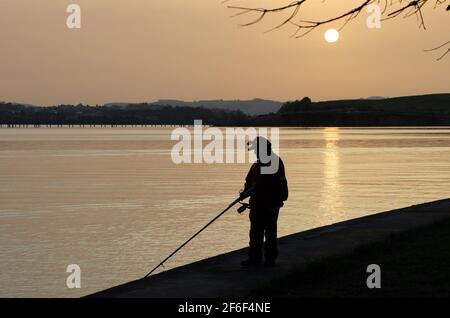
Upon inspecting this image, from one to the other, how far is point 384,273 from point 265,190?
6.99ft

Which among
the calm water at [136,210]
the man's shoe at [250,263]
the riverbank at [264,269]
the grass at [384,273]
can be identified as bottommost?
the calm water at [136,210]

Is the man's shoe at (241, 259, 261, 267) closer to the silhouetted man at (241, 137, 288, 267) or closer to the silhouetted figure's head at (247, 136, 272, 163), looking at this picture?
the silhouetted man at (241, 137, 288, 267)

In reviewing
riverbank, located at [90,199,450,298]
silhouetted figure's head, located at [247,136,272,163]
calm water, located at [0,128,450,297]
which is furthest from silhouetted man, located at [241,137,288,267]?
calm water, located at [0,128,450,297]

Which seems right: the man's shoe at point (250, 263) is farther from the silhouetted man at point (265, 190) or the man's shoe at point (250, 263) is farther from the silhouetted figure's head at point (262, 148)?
the silhouetted figure's head at point (262, 148)

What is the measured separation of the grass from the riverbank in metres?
0.23

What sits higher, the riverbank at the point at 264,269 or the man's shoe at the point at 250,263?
the man's shoe at the point at 250,263

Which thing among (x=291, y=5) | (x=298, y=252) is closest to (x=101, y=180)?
(x=298, y=252)

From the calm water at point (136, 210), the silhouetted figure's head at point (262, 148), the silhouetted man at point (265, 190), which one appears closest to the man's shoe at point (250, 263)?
the silhouetted man at point (265, 190)

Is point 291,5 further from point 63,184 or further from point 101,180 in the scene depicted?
point 101,180

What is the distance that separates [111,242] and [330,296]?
13318mm

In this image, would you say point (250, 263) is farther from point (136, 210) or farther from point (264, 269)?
point (136, 210)

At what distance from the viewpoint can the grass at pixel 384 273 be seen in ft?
36.4

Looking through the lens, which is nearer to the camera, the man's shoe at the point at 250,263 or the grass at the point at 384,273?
the grass at the point at 384,273

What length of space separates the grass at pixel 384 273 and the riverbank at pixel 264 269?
235 mm
